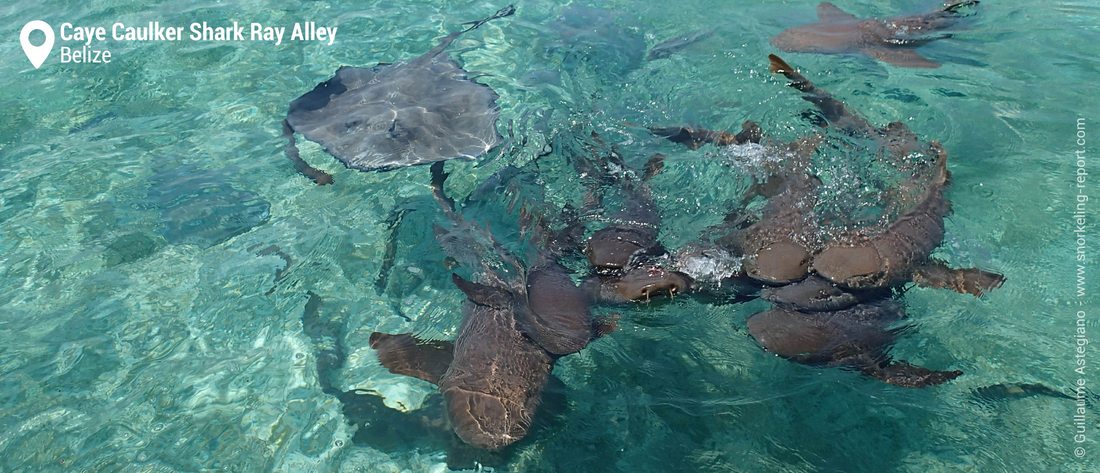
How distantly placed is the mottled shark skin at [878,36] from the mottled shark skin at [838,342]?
15.6 ft

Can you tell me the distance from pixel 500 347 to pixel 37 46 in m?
9.20

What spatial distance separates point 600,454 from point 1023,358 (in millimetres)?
3160

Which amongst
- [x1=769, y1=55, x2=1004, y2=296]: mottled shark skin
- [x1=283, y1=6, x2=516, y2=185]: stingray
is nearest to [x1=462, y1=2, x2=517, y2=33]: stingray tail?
[x1=283, y1=6, x2=516, y2=185]: stingray

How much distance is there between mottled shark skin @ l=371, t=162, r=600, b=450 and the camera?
433 centimetres

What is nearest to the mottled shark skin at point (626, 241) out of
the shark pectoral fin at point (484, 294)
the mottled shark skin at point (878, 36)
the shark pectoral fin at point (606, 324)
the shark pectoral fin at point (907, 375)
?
the shark pectoral fin at point (606, 324)

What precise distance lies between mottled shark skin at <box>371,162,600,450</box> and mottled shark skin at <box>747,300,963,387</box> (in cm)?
125

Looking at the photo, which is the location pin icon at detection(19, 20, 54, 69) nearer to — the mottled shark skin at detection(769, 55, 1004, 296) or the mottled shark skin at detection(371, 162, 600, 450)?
the mottled shark skin at detection(371, 162, 600, 450)

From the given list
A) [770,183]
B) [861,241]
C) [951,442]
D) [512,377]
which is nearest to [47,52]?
[512,377]

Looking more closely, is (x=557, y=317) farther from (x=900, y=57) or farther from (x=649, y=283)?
(x=900, y=57)

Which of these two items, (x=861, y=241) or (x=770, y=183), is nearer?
(x=861, y=241)

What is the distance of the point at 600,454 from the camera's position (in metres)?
4.58

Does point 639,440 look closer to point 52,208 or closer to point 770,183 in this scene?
point 770,183

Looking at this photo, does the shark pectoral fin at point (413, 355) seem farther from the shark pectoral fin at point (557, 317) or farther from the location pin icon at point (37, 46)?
the location pin icon at point (37, 46)

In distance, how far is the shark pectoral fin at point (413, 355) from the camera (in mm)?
4867
